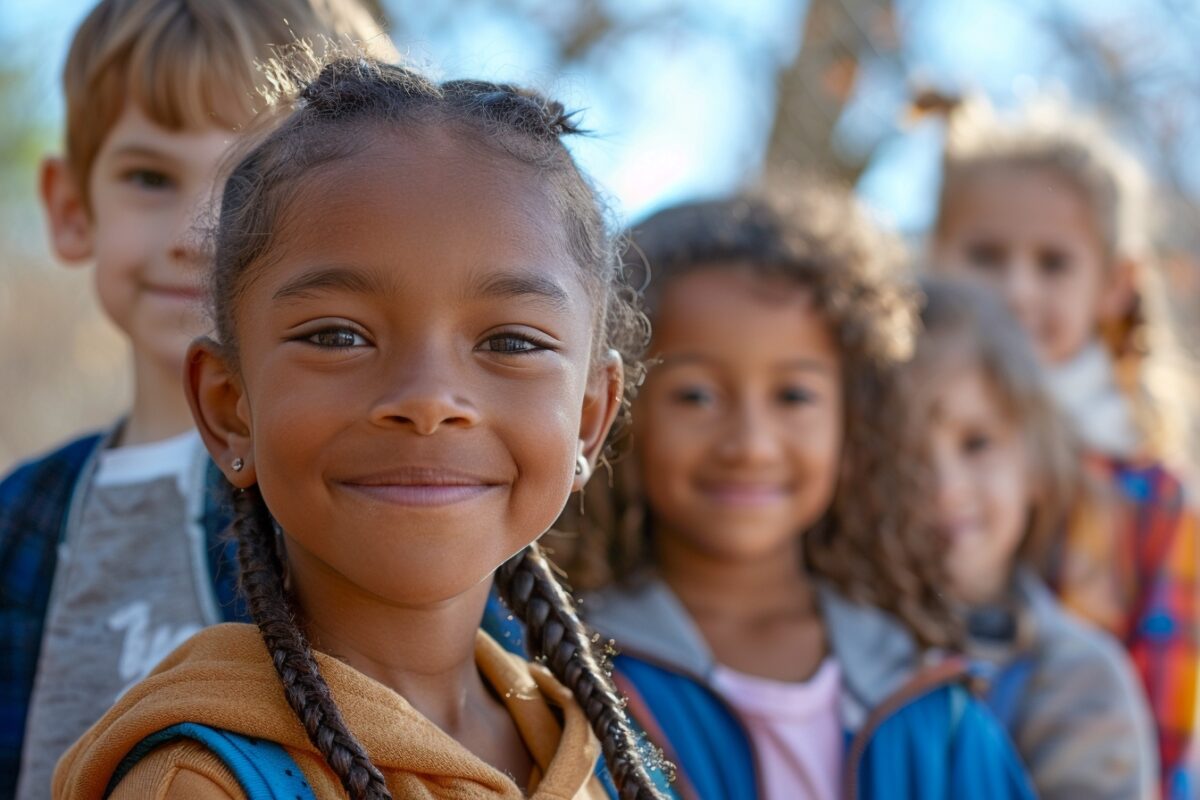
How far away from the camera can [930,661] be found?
9.28 ft

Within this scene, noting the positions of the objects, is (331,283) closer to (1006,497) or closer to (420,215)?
(420,215)

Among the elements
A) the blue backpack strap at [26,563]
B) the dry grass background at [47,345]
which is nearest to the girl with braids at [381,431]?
the blue backpack strap at [26,563]

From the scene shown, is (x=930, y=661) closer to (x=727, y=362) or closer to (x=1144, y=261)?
(x=727, y=362)

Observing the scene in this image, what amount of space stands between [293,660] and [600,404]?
22.9 inches

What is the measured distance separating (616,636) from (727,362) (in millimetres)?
621

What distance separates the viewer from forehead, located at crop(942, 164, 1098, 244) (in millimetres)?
4195

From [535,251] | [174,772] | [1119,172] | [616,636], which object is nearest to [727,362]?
[616,636]

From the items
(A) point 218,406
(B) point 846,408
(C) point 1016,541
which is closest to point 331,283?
(A) point 218,406

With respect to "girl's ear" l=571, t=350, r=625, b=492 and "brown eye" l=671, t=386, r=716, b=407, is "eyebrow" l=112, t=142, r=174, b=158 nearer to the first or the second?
"girl's ear" l=571, t=350, r=625, b=492

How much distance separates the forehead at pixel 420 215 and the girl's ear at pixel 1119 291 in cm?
313

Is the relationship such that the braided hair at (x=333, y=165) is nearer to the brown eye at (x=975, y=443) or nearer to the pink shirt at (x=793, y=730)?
the pink shirt at (x=793, y=730)

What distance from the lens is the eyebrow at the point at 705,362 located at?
2.81 m

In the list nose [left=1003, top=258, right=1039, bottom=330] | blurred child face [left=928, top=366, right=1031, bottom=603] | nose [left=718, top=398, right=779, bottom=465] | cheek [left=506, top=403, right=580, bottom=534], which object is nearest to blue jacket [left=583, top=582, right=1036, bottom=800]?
nose [left=718, top=398, right=779, bottom=465]

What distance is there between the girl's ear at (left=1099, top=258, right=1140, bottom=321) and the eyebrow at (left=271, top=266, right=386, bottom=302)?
11.0 feet
